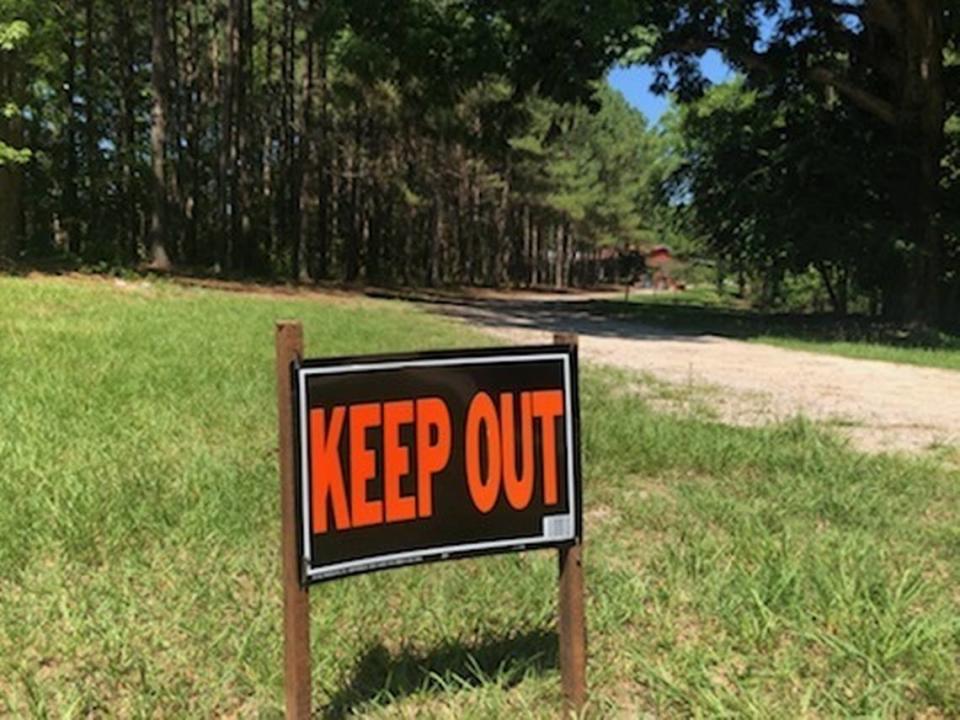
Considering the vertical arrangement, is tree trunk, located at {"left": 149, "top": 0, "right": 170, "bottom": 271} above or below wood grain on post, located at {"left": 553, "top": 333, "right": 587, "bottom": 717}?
above

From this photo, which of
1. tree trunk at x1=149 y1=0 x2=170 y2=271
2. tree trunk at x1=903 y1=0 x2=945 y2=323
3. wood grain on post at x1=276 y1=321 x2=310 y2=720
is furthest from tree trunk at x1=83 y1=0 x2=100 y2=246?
wood grain on post at x1=276 y1=321 x2=310 y2=720

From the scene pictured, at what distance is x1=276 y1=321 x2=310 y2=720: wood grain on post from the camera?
1897mm

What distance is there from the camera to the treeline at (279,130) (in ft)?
51.6

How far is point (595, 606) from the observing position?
9.46 feet

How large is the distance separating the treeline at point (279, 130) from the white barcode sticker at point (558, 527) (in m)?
12.1

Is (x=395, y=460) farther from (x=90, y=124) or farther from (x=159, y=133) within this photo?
(x=90, y=124)

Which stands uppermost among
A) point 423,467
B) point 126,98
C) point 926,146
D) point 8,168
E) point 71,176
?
point 126,98

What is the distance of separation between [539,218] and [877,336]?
37626 mm

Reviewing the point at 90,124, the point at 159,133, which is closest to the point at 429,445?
the point at 159,133

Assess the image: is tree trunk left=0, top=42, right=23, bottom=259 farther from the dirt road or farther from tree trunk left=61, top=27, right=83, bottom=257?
the dirt road

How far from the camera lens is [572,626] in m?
2.22

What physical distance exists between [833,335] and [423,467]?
14.9 m

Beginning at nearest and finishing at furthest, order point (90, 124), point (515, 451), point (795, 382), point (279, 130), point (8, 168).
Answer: point (515, 451) < point (795, 382) < point (8, 168) < point (90, 124) < point (279, 130)

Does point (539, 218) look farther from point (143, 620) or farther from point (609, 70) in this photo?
point (143, 620)
